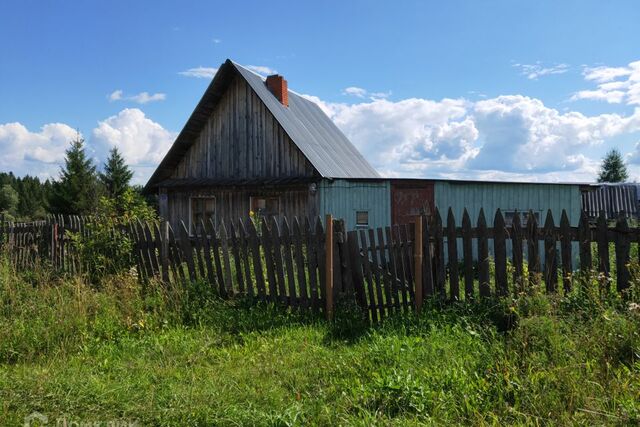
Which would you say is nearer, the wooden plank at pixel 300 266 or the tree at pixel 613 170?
the wooden plank at pixel 300 266

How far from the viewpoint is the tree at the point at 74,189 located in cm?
3466

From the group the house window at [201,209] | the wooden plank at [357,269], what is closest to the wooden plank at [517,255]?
the wooden plank at [357,269]

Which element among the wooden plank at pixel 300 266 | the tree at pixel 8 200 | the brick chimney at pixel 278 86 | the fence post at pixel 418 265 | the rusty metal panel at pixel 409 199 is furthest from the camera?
the tree at pixel 8 200

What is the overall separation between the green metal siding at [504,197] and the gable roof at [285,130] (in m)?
3.23

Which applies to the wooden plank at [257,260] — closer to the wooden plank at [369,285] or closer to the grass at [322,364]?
the grass at [322,364]

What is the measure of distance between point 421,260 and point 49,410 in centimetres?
393

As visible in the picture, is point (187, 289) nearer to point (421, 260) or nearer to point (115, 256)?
point (115, 256)

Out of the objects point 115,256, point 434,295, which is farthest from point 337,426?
point 115,256

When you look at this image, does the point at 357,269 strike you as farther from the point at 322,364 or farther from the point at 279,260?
the point at 322,364

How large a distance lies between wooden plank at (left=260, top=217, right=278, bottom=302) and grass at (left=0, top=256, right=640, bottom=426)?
37 cm

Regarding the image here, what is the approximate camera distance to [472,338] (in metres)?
4.37

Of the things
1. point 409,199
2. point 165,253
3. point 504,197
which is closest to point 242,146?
point 409,199

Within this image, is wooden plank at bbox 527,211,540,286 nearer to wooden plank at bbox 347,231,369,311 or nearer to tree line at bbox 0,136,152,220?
wooden plank at bbox 347,231,369,311

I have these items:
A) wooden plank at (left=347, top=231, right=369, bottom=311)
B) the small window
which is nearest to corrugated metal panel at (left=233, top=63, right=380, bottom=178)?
the small window
